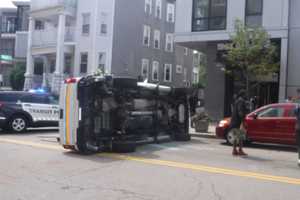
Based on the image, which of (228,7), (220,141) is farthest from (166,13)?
(220,141)

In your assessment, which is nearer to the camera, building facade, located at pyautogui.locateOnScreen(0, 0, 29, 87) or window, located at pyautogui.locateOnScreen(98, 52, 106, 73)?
window, located at pyautogui.locateOnScreen(98, 52, 106, 73)

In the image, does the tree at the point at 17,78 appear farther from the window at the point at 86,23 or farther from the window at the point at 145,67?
the window at the point at 145,67

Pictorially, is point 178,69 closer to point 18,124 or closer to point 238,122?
point 18,124

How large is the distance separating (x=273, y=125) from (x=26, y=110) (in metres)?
9.16

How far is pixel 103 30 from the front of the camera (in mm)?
30344

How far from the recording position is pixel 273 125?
12797mm

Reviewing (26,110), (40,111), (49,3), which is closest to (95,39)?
(49,3)

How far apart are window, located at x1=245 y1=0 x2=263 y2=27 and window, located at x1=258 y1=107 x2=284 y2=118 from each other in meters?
8.65

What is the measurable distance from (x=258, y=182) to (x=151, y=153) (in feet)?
12.7

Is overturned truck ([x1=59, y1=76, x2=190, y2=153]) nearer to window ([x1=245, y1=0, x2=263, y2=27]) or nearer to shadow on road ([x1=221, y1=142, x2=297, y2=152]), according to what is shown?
shadow on road ([x1=221, y1=142, x2=297, y2=152])

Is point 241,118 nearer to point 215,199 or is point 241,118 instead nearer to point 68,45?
point 215,199

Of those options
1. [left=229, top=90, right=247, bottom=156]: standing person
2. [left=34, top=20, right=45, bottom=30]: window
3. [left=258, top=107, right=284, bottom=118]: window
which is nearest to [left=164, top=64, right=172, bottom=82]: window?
[left=34, top=20, right=45, bottom=30]: window

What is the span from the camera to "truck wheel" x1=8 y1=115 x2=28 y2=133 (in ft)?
49.0

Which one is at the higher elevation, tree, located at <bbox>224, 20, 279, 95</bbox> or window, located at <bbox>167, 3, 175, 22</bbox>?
window, located at <bbox>167, 3, 175, 22</bbox>
